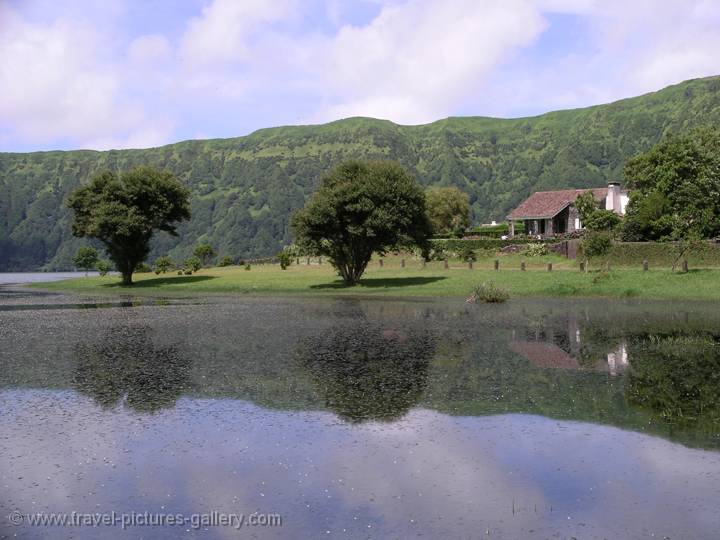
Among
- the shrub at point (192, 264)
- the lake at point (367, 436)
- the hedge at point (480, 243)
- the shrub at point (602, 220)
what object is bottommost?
the lake at point (367, 436)

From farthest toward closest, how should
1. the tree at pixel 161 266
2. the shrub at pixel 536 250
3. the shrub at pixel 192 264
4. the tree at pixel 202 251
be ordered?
the tree at pixel 202 251 → the tree at pixel 161 266 → the shrub at pixel 192 264 → the shrub at pixel 536 250

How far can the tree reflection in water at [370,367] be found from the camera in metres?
17.8

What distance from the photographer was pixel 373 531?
33.3ft

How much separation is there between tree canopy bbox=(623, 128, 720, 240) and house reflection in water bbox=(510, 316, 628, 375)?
4398 cm

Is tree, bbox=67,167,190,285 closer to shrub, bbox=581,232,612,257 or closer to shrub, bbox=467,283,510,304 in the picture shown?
shrub, bbox=467,283,510,304

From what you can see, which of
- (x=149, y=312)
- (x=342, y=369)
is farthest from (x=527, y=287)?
(x=342, y=369)

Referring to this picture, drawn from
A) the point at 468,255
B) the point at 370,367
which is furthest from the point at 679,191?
the point at 370,367

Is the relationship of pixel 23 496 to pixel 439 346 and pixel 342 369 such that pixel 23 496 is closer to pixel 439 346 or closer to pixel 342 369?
pixel 342 369

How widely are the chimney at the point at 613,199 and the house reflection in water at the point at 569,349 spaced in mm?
92166

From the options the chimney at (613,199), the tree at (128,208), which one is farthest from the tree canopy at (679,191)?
the tree at (128,208)

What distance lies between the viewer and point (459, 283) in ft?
202

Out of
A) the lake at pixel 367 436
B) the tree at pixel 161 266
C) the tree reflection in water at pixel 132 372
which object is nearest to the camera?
the lake at pixel 367 436

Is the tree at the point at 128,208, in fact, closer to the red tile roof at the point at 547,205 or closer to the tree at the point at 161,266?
the tree at the point at 161,266

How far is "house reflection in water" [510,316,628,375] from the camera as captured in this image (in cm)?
2366
